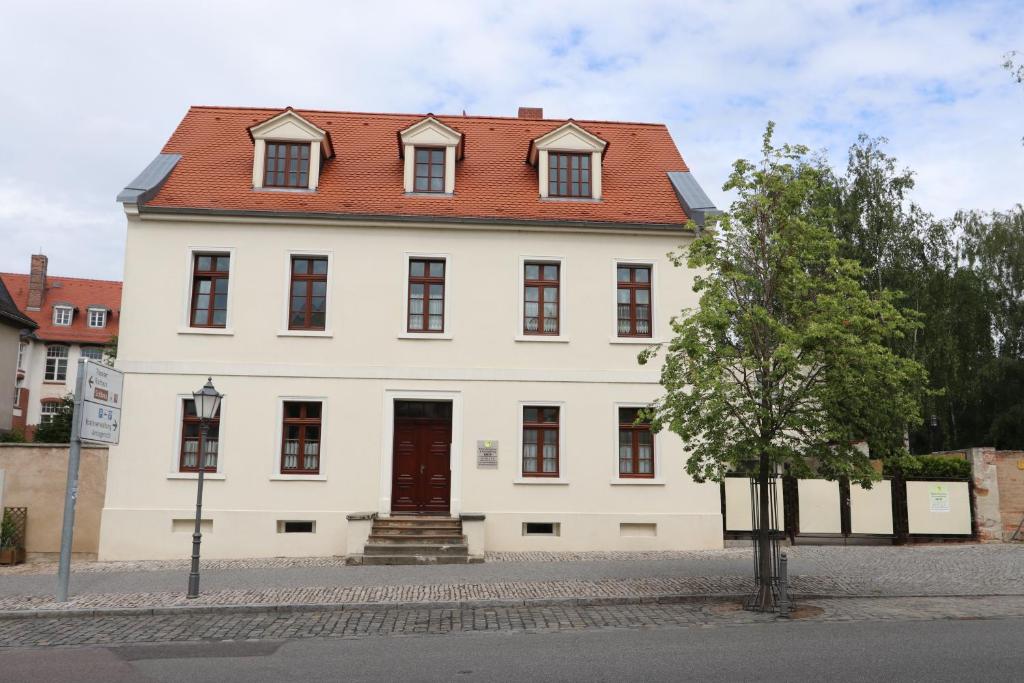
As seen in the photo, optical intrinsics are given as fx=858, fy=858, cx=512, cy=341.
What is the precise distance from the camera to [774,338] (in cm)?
1181

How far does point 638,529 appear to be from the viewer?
18484mm

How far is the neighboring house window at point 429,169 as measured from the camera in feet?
66.0

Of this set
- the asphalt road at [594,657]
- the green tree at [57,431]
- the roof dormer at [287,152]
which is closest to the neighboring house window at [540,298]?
the roof dormer at [287,152]

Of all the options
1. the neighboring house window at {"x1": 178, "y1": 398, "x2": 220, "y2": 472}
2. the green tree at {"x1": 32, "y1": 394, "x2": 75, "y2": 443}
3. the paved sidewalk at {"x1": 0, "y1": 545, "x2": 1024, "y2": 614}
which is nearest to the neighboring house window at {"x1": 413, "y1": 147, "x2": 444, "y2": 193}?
the neighboring house window at {"x1": 178, "y1": 398, "x2": 220, "y2": 472}

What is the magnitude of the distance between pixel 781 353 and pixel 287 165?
13.2 meters

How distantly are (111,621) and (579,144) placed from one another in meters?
14.1

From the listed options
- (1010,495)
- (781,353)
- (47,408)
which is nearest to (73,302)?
(47,408)

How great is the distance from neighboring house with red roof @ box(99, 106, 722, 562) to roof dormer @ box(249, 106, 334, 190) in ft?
0.16

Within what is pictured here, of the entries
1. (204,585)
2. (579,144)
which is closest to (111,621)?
(204,585)

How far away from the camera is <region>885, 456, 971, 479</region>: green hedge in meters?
19.2

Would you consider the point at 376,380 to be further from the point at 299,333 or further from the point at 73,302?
the point at 73,302

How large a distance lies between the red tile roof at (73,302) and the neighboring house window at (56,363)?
0.95 meters

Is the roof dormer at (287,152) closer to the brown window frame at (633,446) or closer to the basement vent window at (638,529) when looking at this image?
the brown window frame at (633,446)

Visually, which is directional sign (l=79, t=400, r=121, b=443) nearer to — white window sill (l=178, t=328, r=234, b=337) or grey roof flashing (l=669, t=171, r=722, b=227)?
white window sill (l=178, t=328, r=234, b=337)
